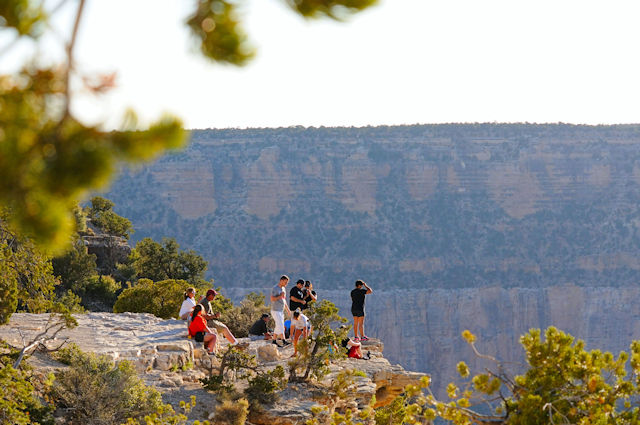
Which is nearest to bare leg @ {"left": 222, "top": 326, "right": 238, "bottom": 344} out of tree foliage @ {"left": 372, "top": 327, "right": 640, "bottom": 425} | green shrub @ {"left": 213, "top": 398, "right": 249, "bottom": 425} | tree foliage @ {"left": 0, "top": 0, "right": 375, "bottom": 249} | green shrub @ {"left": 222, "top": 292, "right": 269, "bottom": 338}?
green shrub @ {"left": 213, "top": 398, "right": 249, "bottom": 425}

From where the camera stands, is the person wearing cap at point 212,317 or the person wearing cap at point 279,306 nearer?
the person wearing cap at point 212,317

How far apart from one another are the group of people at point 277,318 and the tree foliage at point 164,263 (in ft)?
36.5

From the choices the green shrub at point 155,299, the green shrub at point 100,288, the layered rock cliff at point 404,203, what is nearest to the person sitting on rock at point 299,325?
the green shrub at point 155,299

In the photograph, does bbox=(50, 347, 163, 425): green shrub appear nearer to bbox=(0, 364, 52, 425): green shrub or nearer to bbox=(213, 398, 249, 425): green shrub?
bbox=(213, 398, 249, 425): green shrub

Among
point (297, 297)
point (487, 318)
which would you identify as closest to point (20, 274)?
point (297, 297)

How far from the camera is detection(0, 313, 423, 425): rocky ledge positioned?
11.6m

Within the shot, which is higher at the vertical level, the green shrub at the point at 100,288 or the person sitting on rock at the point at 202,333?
the person sitting on rock at the point at 202,333

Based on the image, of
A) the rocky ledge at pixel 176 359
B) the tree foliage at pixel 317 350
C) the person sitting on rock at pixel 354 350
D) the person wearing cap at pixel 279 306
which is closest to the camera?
the rocky ledge at pixel 176 359

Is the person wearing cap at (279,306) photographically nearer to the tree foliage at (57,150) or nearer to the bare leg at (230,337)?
the bare leg at (230,337)

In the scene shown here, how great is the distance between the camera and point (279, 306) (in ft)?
46.7

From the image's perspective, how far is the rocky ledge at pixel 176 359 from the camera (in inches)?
457

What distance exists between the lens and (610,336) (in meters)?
60.5

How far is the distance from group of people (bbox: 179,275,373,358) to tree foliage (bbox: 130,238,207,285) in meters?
11.1

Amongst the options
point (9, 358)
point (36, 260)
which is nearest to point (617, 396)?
A: point (9, 358)
